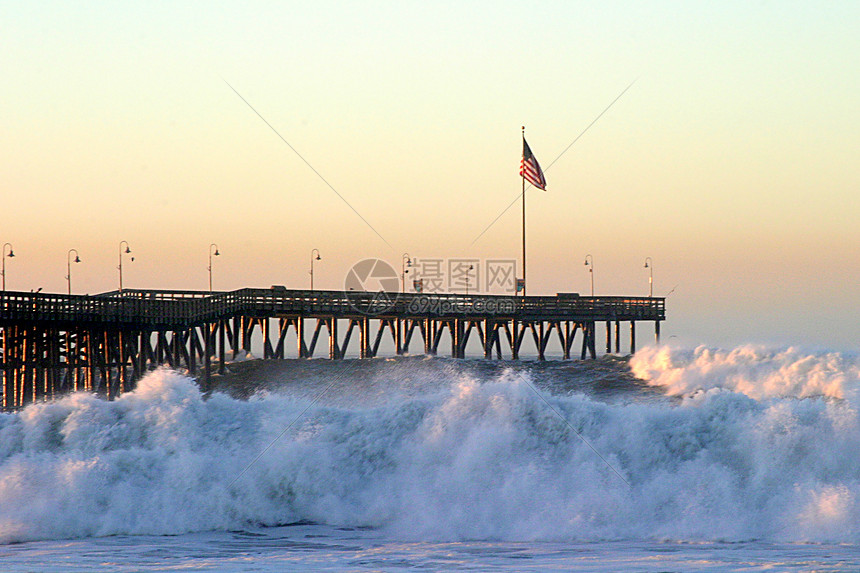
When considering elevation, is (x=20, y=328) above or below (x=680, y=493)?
above

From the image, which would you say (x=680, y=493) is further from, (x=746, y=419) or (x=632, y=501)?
(x=746, y=419)

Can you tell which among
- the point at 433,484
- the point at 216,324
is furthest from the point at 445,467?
the point at 216,324

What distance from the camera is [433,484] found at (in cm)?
2383

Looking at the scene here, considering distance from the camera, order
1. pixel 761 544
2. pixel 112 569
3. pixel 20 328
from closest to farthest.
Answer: pixel 112 569 < pixel 761 544 < pixel 20 328

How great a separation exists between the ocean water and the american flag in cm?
2680

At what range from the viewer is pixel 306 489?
24.0 meters

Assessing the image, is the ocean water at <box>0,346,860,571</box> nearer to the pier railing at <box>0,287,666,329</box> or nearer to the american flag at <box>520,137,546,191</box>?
the pier railing at <box>0,287,666,329</box>

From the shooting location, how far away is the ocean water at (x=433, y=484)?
65.9 feet

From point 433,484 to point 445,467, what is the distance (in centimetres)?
64

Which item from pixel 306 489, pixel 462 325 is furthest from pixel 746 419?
pixel 462 325

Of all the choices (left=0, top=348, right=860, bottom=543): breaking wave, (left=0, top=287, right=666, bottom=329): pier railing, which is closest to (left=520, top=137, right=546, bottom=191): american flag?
(left=0, top=287, right=666, bottom=329): pier railing

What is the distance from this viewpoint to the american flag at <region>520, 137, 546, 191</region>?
51781 millimetres

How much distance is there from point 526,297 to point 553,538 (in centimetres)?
3305

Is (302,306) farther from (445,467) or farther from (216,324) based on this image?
(445,467)
